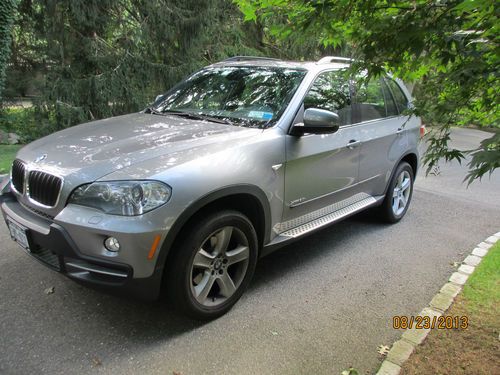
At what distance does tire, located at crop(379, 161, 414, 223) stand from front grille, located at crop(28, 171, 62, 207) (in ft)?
12.1

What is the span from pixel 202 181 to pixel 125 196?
49cm

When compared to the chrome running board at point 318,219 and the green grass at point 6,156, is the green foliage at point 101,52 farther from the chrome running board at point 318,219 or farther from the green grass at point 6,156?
the chrome running board at point 318,219

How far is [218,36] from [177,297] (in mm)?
9799

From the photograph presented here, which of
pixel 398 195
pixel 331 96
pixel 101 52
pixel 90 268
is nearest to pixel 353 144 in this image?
pixel 331 96

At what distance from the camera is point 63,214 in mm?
2541

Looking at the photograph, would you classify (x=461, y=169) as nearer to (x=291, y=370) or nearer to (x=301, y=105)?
(x=301, y=105)

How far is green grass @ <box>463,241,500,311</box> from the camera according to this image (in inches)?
132

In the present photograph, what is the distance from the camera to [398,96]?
5.03m

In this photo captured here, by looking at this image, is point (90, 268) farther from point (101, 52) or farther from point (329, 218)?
point (101, 52)

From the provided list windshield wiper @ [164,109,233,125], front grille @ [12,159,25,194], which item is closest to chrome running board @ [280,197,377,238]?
windshield wiper @ [164,109,233,125]

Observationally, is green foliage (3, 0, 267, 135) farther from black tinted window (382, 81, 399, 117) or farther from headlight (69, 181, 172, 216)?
headlight (69, 181, 172, 216)

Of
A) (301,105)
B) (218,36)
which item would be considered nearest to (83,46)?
(218,36)

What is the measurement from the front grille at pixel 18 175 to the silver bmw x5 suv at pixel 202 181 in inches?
0.8
